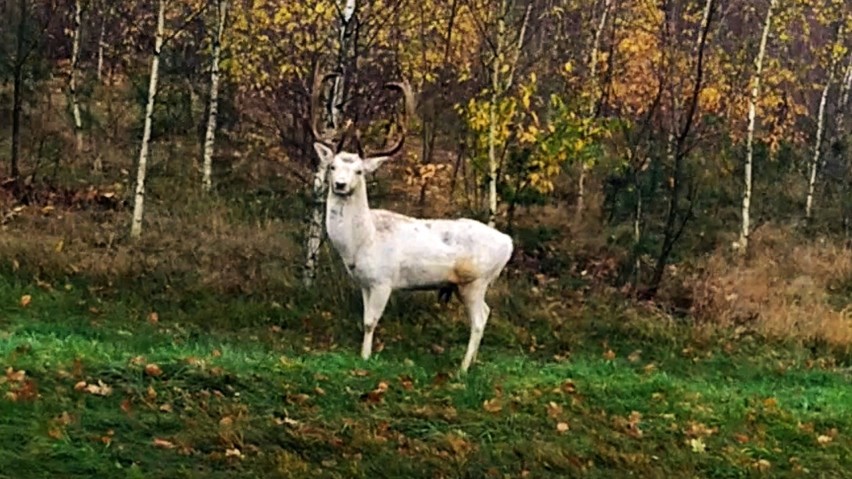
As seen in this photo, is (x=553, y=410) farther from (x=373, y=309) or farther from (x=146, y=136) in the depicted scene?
(x=146, y=136)

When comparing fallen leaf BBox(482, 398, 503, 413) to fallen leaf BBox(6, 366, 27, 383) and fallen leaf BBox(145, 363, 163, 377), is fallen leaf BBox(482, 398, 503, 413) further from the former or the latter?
fallen leaf BBox(6, 366, 27, 383)

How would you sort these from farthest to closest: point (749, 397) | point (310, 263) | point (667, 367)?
1. point (310, 263)
2. point (667, 367)
3. point (749, 397)

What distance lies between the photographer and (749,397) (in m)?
9.92

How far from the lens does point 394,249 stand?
1027cm

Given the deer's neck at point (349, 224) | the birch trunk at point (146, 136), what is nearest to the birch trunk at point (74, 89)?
the birch trunk at point (146, 136)

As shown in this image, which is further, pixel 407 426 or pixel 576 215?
pixel 576 215

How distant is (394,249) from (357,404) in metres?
2.56

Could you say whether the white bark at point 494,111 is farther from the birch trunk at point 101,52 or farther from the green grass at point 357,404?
the birch trunk at point 101,52

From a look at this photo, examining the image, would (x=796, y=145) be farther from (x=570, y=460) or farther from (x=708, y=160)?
(x=570, y=460)

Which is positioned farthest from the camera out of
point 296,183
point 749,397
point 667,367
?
point 296,183

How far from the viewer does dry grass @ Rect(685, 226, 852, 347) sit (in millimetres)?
13852

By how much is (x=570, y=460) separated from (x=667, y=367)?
497 cm

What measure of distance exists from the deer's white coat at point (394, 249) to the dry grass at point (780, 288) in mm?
4986

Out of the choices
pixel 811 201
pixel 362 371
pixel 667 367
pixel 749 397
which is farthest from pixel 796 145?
pixel 362 371
